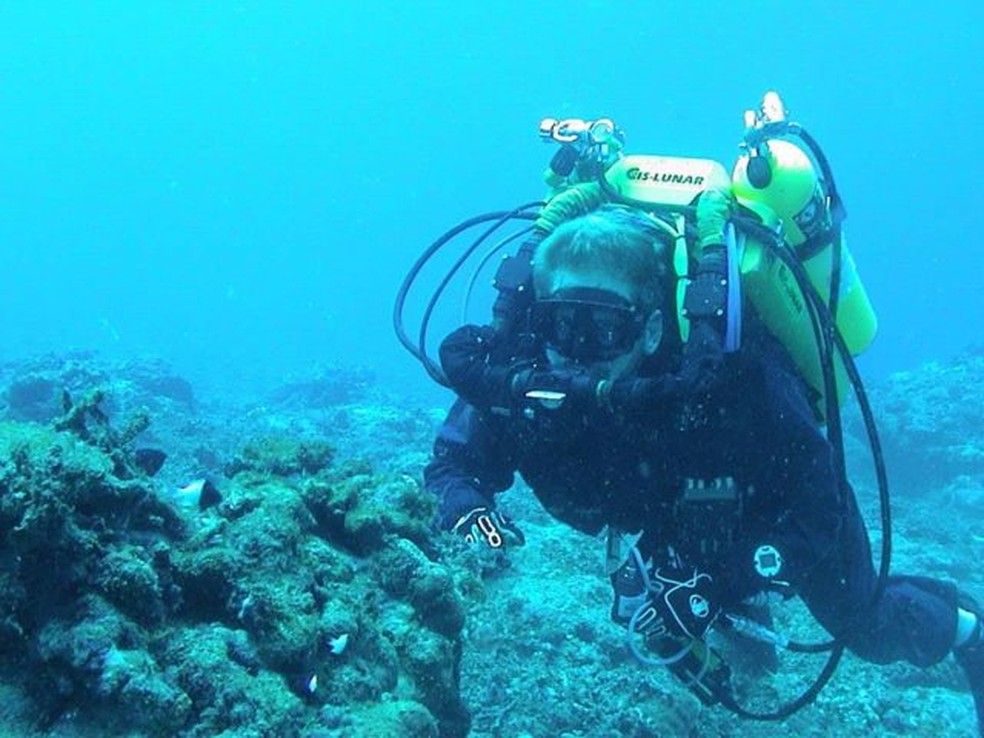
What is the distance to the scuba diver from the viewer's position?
3582 mm

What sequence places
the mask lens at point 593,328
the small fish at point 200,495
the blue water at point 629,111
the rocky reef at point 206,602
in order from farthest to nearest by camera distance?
the blue water at point 629,111
the mask lens at point 593,328
the small fish at point 200,495
the rocky reef at point 206,602

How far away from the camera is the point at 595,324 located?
12.2ft

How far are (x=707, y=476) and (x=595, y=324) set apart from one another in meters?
0.96

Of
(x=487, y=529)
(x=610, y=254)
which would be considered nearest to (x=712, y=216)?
(x=610, y=254)

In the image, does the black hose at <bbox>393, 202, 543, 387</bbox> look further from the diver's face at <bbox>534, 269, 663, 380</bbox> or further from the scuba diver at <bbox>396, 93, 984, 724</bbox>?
the diver's face at <bbox>534, 269, 663, 380</bbox>

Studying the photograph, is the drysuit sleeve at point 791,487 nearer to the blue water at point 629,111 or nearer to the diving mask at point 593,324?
the diving mask at point 593,324

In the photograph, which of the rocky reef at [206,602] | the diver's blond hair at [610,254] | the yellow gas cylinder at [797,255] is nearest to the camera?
the rocky reef at [206,602]

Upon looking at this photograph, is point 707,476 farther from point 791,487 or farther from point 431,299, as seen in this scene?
point 431,299

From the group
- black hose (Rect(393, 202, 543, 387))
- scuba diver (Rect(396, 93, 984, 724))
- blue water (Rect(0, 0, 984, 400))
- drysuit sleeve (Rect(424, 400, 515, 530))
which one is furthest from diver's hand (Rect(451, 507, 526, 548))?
blue water (Rect(0, 0, 984, 400))

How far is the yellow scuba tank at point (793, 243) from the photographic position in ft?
13.3

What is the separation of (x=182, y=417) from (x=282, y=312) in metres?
86.7

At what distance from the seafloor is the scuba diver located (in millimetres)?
627

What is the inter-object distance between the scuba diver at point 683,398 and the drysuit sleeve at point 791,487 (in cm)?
1

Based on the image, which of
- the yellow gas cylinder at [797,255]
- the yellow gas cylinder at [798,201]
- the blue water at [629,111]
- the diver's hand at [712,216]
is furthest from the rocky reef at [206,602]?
the blue water at [629,111]
